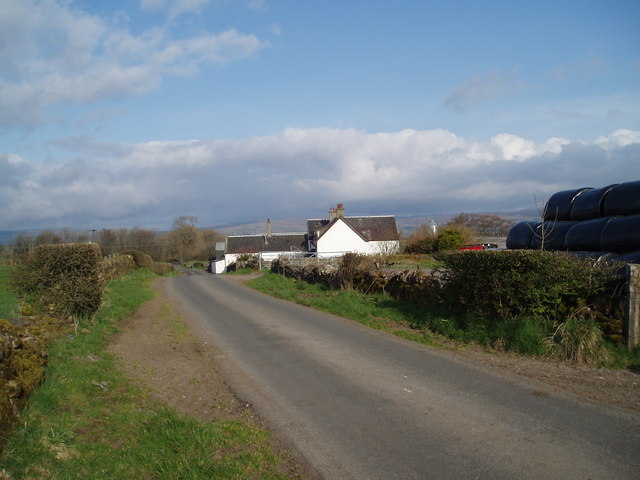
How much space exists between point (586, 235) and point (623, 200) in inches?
41.7

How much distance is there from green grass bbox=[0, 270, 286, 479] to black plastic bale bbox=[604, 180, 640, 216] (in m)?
9.29

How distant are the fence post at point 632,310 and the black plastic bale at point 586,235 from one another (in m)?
2.63

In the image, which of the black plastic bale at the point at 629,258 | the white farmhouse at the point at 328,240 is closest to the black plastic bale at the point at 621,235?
the black plastic bale at the point at 629,258

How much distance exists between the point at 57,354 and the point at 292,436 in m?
4.87

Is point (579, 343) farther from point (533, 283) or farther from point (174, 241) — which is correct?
point (174, 241)

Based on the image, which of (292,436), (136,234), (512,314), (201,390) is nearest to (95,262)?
(201,390)

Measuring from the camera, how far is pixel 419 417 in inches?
221

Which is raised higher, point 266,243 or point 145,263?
point 266,243

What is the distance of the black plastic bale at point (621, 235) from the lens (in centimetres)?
940

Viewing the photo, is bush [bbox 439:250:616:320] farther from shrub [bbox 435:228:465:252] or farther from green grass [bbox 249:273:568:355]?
shrub [bbox 435:228:465:252]

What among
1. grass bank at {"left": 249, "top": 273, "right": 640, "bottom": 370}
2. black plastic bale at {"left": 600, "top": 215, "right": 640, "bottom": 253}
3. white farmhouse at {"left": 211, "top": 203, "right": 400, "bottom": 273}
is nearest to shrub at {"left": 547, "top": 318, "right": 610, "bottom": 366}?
grass bank at {"left": 249, "top": 273, "right": 640, "bottom": 370}

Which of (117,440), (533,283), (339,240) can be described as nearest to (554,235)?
(533,283)

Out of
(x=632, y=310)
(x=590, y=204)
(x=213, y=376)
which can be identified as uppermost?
(x=590, y=204)

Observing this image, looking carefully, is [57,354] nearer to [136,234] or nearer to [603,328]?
[603,328]
